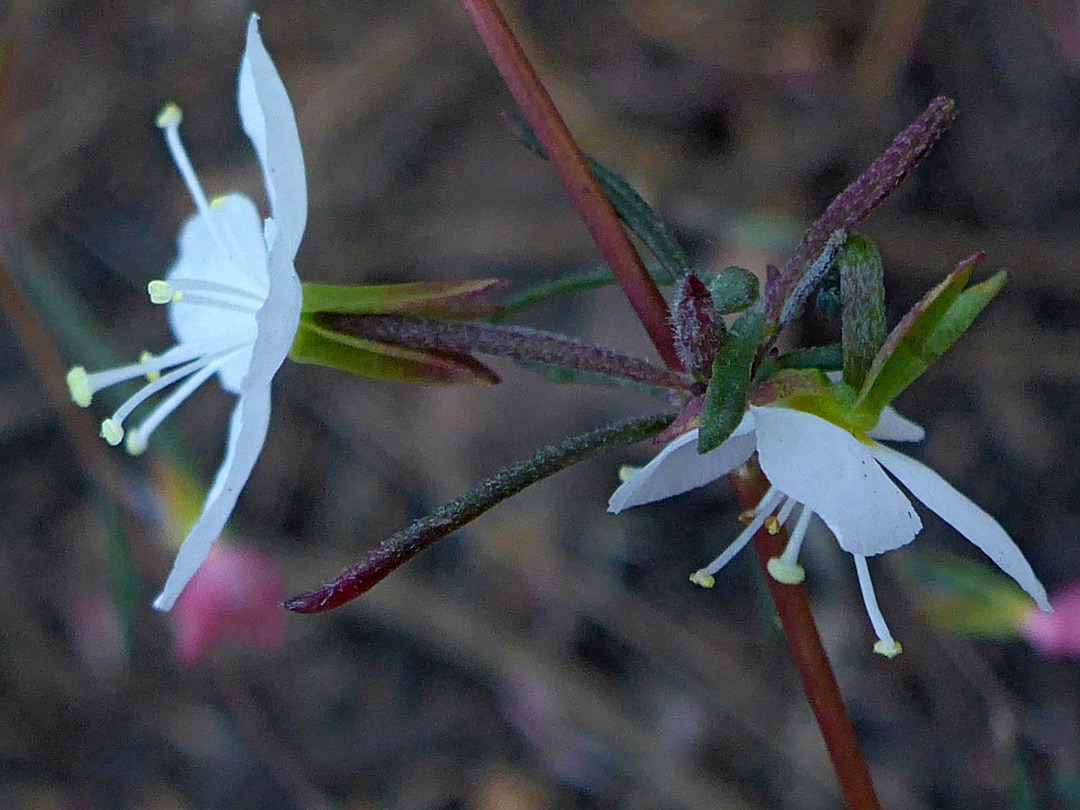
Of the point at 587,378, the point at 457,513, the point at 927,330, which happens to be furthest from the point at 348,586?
the point at 927,330

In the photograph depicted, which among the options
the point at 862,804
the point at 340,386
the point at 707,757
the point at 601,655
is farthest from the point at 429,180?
the point at 862,804

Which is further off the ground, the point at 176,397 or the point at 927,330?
the point at 176,397

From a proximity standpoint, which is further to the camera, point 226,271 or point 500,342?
point 226,271

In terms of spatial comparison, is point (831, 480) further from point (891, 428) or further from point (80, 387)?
point (80, 387)

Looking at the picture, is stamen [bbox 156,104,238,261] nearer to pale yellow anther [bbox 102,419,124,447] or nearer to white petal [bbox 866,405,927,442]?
pale yellow anther [bbox 102,419,124,447]

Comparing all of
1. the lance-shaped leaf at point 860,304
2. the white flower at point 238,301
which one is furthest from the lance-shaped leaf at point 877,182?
the white flower at point 238,301

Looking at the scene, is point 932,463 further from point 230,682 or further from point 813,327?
point 230,682
